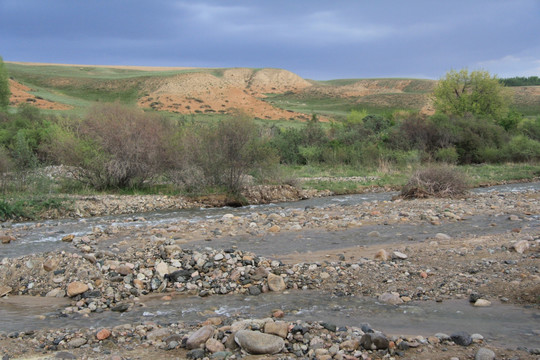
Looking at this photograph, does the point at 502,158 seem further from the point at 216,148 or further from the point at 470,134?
the point at 216,148

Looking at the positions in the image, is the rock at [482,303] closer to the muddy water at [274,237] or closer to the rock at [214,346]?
the rock at [214,346]

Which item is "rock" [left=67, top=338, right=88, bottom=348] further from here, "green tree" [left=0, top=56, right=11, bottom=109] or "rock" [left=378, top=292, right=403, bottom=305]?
"green tree" [left=0, top=56, right=11, bottom=109]

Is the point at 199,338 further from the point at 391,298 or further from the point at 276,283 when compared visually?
the point at 391,298

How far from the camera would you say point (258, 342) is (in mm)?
4684

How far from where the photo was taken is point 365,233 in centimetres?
1106

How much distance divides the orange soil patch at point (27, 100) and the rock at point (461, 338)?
198 ft

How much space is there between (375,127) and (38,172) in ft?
92.2

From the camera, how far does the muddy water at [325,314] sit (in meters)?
5.21

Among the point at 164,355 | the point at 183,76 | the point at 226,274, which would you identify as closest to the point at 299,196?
the point at 226,274

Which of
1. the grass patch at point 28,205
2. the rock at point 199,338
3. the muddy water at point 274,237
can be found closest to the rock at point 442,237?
the muddy water at point 274,237

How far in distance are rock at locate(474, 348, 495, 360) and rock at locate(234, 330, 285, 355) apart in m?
1.97

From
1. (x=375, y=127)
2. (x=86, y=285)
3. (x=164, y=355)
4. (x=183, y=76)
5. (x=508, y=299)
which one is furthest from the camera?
(x=183, y=76)

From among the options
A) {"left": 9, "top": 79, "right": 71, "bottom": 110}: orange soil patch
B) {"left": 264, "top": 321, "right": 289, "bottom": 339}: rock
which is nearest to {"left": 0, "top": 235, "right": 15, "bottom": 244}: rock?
{"left": 264, "top": 321, "right": 289, "bottom": 339}: rock

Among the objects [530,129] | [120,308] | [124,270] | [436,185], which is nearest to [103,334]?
[120,308]
